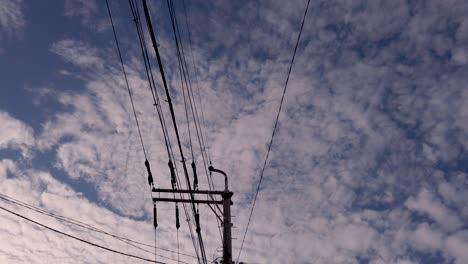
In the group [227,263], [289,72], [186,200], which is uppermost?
[289,72]

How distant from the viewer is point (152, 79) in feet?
23.4

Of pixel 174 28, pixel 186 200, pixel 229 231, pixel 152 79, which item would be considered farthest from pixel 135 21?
pixel 229 231

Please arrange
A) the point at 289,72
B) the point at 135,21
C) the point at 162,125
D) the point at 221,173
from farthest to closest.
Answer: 1. the point at 221,173
2. the point at 289,72
3. the point at 162,125
4. the point at 135,21

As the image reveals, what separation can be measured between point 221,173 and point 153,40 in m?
10.6

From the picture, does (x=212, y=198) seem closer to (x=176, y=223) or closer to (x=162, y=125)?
(x=176, y=223)

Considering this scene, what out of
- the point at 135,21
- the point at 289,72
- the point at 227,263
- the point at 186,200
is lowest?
the point at 227,263

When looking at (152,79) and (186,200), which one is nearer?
(152,79)

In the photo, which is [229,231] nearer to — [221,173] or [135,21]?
[221,173]

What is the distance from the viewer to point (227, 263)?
43.7ft

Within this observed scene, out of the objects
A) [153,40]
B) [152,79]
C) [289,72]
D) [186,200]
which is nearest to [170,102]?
[152,79]

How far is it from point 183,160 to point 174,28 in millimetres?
2926

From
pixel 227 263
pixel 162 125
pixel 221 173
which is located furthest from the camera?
pixel 221 173

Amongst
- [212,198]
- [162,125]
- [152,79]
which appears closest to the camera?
[152,79]

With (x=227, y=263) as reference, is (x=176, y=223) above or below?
above
